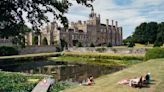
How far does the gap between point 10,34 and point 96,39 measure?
77.0 metres

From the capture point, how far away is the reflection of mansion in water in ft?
228

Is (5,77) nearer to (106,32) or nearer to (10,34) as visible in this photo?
(10,34)

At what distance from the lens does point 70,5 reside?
8531mm

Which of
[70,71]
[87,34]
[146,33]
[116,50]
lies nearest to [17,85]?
[70,71]

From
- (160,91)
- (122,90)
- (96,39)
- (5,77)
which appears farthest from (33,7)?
(96,39)

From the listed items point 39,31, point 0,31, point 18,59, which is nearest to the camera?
point 0,31

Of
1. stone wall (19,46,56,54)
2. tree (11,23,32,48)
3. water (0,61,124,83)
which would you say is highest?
tree (11,23,32,48)

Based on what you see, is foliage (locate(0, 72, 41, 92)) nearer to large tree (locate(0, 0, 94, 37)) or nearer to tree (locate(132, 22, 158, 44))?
Answer: large tree (locate(0, 0, 94, 37))

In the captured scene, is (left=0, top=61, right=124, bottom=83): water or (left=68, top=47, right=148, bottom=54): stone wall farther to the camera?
(left=68, top=47, right=148, bottom=54): stone wall

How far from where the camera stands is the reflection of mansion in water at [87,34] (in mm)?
69562

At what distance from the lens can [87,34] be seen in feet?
265

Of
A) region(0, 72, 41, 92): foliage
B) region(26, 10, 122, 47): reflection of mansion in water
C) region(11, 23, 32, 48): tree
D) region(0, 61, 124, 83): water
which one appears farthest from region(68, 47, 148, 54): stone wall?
region(11, 23, 32, 48): tree

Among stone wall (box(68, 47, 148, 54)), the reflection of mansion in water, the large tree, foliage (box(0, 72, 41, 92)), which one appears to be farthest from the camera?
the reflection of mansion in water

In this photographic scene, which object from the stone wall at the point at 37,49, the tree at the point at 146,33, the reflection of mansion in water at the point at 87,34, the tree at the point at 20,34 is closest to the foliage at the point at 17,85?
the tree at the point at 20,34
